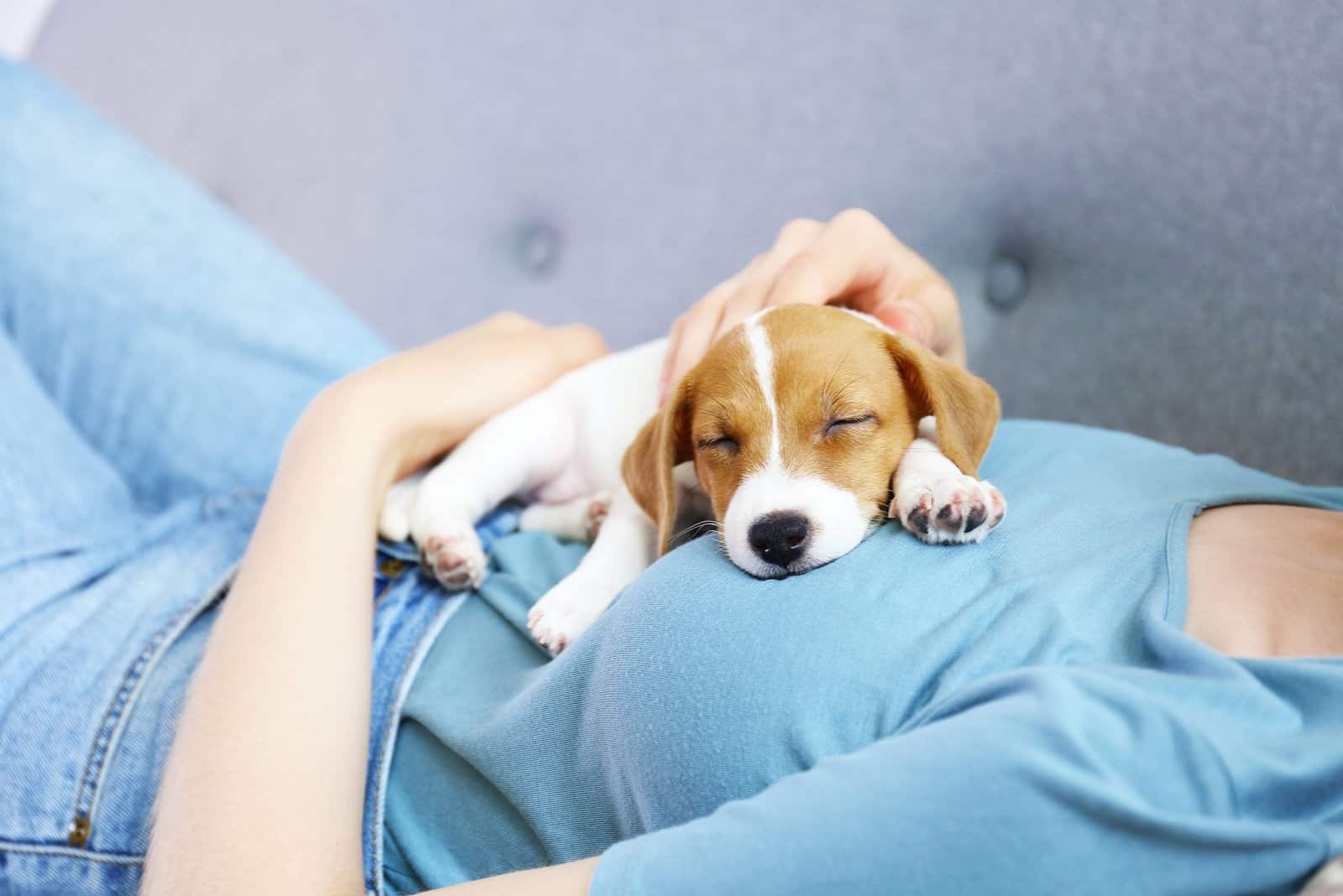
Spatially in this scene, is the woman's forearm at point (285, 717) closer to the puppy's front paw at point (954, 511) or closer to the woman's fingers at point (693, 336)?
the woman's fingers at point (693, 336)

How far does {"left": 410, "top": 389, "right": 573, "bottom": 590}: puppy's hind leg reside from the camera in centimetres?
145

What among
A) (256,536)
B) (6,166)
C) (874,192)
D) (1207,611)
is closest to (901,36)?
(874,192)

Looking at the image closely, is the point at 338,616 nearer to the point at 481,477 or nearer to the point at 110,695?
the point at 110,695

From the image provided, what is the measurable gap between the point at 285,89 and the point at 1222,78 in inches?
97.1

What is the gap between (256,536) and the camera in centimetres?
131

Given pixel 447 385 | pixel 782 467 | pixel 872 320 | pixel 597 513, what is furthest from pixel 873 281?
pixel 447 385

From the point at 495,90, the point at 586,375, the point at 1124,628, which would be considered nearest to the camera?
the point at 1124,628

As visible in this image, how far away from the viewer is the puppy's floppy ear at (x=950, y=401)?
48.9 inches

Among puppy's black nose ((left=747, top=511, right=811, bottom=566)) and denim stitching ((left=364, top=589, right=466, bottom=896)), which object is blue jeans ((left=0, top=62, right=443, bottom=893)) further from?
puppy's black nose ((left=747, top=511, right=811, bottom=566))

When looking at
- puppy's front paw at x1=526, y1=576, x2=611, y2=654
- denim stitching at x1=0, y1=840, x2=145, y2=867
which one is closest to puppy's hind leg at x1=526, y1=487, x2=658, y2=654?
puppy's front paw at x1=526, y1=576, x2=611, y2=654

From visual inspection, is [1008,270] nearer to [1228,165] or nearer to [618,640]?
[1228,165]

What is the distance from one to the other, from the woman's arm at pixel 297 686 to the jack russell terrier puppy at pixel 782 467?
0.16 metres

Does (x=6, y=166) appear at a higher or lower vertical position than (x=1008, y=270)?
higher

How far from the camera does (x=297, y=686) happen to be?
1.12 metres
